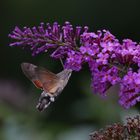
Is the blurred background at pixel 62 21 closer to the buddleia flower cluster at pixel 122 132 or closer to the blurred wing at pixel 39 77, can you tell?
the blurred wing at pixel 39 77

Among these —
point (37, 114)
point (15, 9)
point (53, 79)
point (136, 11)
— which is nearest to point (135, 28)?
point (136, 11)

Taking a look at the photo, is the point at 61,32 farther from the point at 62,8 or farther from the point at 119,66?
the point at 62,8

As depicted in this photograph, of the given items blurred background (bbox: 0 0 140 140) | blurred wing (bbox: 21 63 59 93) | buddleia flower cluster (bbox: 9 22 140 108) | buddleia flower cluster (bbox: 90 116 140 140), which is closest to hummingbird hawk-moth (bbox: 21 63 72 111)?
blurred wing (bbox: 21 63 59 93)

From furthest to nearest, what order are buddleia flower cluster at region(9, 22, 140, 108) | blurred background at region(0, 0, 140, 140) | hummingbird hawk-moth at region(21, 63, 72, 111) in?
blurred background at region(0, 0, 140, 140) < hummingbird hawk-moth at region(21, 63, 72, 111) < buddleia flower cluster at region(9, 22, 140, 108)

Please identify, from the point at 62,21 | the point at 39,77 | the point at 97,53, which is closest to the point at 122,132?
the point at 97,53

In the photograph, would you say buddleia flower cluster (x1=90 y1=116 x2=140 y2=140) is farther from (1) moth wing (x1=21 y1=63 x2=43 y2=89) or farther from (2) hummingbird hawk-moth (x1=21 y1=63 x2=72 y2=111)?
(1) moth wing (x1=21 y1=63 x2=43 y2=89)

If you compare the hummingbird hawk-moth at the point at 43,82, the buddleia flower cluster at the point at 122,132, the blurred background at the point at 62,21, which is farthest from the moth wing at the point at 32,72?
the blurred background at the point at 62,21

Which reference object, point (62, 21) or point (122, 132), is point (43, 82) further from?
point (62, 21)
